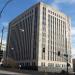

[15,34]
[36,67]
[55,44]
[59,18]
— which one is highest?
[59,18]

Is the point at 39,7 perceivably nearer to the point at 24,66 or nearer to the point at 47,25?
the point at 47,25

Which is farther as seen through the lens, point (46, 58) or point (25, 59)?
point (25, 59)

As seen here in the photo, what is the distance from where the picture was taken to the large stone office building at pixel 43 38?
135m

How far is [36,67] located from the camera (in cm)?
13038

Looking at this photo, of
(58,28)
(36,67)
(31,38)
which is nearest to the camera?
(36,67)

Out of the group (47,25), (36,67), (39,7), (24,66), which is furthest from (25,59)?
(39,7)

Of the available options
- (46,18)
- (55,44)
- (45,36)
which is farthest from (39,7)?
(55,44)

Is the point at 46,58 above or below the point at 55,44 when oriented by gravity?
below

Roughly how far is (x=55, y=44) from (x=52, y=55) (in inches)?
402

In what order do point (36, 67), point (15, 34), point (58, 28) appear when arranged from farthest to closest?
point (15, 34) < point (58, 28) < point (36, 67)

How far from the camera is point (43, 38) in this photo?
138 metres

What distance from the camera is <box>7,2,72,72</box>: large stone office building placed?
13512 centimetres

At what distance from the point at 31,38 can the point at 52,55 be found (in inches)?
759

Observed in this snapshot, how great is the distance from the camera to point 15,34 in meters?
167
